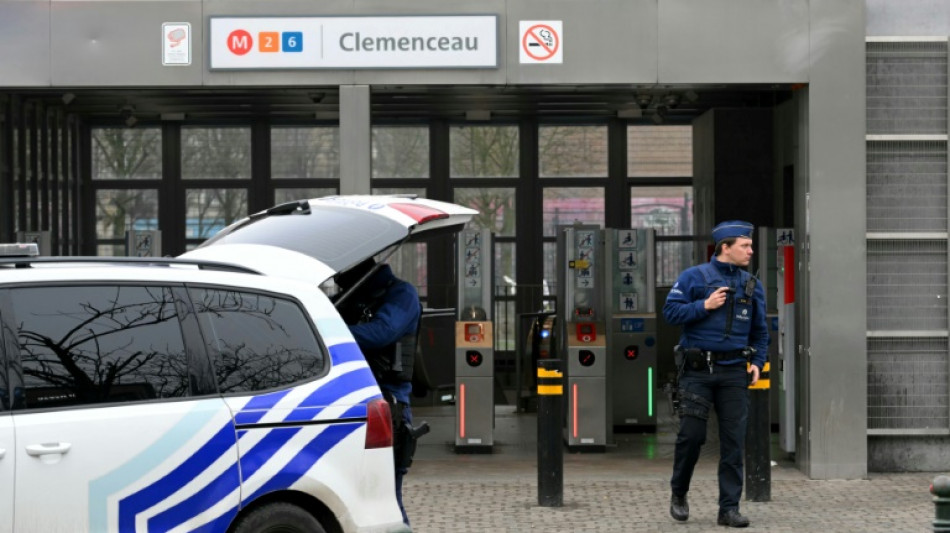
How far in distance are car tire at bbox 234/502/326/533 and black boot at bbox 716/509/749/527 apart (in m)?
4.01

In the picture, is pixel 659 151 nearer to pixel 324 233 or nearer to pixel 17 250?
pixel 324 233

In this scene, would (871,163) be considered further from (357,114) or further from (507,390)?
(507,390)

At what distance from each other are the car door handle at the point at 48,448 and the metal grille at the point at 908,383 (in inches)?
317

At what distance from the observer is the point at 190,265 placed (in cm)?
652

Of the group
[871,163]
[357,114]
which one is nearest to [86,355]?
[357,114]

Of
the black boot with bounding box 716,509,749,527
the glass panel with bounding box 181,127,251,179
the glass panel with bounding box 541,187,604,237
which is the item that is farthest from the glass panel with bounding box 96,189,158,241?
the black boot with bounding box 716,509,749,527

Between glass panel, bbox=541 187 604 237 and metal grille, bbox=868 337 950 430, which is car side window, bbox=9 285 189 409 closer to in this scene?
metal grille, bbox=868 337 950 430

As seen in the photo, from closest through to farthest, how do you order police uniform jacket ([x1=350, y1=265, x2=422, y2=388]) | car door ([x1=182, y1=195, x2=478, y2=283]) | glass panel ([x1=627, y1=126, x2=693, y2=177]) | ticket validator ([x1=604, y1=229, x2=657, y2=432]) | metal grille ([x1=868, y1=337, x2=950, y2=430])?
car door ([x1=182, y1=195, x2=478, y2=283]) → police uniform jacket ([x1=350, y1=265, x2=422, y2=388]) → metal grille ([x1=868, y1=337, x2=950, y2=430]) → ticket validator ([x1=604, y1=229, x2=657, y2=432]) → glass panel ([x1=627, y1=126, x2=693, y2=177])

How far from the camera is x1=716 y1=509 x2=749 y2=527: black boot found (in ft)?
31.8

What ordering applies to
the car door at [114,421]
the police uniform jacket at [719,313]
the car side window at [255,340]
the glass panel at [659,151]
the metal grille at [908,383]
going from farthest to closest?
the glass panel at [659,151] → the metal grille at [908,383] → the police uniform jacket at [719,313] → the car side window at [255,340] → the car door at [114,421]

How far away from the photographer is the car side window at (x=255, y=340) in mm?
6348

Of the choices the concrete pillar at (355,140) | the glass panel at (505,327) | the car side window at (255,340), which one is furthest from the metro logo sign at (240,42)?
the glass panel at (505,327)

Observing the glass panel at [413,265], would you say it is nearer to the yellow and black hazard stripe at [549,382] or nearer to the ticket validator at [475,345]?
the ticket validator at [475,345]

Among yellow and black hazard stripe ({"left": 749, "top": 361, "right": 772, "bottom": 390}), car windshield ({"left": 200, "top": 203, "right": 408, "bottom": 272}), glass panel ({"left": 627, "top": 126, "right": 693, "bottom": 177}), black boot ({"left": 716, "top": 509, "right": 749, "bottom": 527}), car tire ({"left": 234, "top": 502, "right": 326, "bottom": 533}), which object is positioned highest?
glass panel ({"left": 627, "top": 126, "right": 693, "bottom": 177})
